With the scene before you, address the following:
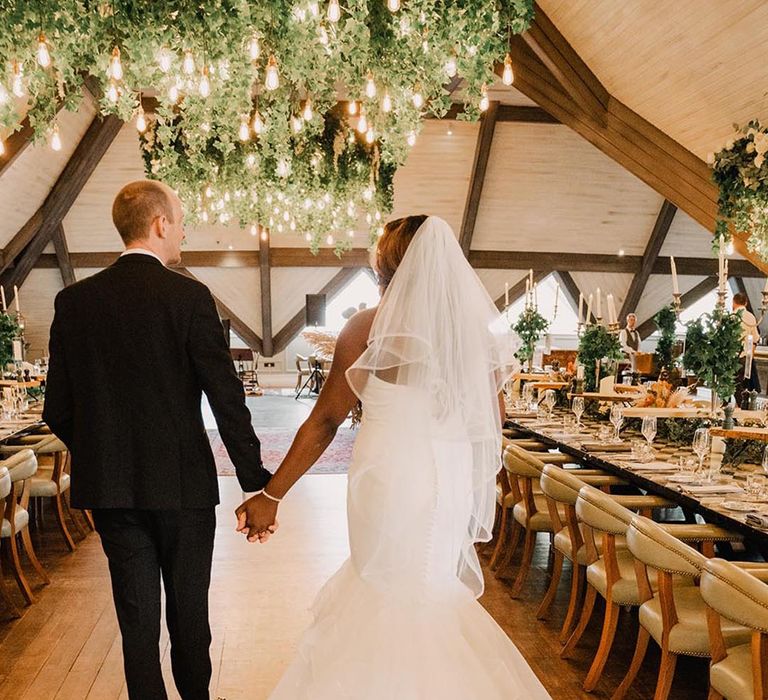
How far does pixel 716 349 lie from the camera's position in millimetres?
4137

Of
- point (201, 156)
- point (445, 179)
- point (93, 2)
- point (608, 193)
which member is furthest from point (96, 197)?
point (93, 2)

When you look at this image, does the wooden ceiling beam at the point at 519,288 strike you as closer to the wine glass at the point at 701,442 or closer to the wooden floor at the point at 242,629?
the wooden floor at the point at 242,629

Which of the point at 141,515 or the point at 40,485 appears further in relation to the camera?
the point at 40,485

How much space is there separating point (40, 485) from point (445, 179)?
12.1 meters

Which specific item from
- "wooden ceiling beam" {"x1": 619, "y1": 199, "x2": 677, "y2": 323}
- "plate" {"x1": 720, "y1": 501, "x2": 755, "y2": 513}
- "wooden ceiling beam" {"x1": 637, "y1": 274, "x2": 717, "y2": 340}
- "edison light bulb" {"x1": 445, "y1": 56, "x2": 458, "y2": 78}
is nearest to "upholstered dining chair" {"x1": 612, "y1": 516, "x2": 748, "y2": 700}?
"plate" {"x1": 720, "y1": 501, "x2": 755, "y2": 513}

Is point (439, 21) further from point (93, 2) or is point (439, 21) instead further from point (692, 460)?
point (692, 460)

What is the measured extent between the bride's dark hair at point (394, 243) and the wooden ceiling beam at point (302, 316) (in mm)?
15567

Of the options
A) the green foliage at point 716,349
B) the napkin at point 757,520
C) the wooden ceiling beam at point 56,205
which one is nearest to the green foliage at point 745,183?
the green foliage at point 716,349

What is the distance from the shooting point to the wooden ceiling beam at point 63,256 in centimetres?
→ 1612

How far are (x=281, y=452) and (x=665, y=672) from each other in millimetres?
7333

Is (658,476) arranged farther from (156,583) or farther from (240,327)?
(240,327)

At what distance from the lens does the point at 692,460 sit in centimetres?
424

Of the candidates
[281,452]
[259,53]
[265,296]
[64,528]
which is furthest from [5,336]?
[265,296]

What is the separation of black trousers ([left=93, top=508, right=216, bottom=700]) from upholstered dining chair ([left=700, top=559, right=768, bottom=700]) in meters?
1.56
